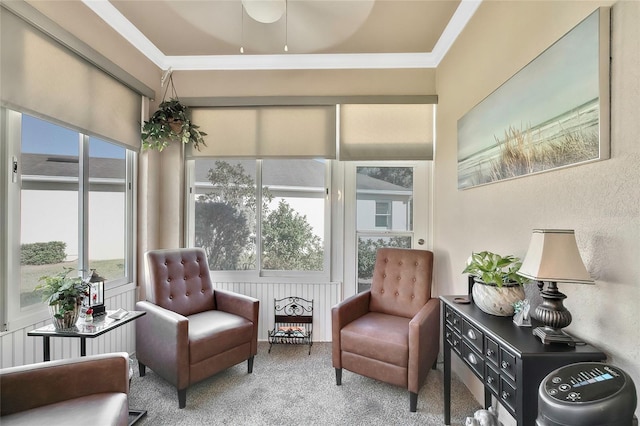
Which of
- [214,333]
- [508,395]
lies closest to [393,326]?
[508,395]

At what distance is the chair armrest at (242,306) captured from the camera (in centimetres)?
240

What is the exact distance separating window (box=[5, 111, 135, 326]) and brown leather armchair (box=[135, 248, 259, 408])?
450 millimetres

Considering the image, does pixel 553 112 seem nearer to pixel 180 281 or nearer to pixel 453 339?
pixel 453 339

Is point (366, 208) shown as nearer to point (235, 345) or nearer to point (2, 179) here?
point (235, 345)

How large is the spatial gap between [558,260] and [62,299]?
2431mm

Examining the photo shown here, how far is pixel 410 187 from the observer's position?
→ 297 cm

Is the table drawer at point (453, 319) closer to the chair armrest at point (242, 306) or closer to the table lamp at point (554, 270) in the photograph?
the table lamp at point (554, 270)

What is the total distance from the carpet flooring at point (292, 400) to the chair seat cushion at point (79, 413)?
65 cm

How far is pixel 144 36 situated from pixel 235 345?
273cm

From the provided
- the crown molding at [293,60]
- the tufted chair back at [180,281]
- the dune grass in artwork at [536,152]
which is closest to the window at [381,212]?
the crown molding at [293,60]

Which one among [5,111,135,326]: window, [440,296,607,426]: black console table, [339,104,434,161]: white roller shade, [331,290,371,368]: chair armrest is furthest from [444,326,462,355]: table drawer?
[5,111,135,326]: window

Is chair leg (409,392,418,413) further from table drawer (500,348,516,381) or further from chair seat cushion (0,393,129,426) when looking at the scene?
chair seat cushion (0,393,129,426)

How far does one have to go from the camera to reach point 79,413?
1.25 m

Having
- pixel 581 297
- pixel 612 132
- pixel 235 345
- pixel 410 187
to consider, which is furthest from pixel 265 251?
pixel 612 132
